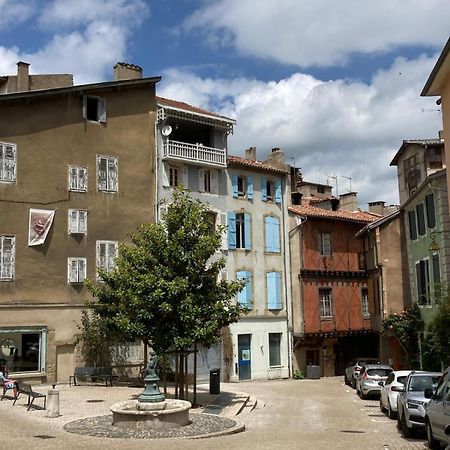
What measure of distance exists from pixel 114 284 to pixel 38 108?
10248 mm

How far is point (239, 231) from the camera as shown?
117 feet

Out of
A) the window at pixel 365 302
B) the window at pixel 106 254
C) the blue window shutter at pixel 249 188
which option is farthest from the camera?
the window at pixel 365 302

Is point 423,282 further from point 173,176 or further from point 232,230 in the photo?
point 173,176

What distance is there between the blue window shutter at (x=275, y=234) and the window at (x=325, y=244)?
3.24 m

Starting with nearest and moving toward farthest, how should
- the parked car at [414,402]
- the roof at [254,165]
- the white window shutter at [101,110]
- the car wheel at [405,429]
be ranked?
the parked car at [414,402]
the car wheel at [405,429]
the white window shutter at [101,110]
the roof at [254,165]

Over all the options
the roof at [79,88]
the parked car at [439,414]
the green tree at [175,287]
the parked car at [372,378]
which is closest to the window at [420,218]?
the parked car at [372,378]

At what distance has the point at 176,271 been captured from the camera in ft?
67.8

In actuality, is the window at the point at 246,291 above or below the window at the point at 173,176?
below

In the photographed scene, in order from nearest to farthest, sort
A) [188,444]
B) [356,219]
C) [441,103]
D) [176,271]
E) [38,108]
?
[188,444] → [441,103] → [176,271] → [38,108] → [356,219]

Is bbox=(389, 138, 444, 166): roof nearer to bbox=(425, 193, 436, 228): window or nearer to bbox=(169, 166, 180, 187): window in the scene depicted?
bbox=(425, 193, 436, 228): window

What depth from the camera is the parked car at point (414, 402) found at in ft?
49.6

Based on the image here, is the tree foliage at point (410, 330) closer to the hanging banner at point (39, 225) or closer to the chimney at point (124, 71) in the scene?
the hanging banner at point (39, 225)

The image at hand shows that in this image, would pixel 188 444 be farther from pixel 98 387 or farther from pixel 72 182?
pixel 72 182

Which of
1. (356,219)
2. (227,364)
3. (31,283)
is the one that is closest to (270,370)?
(227,364)
